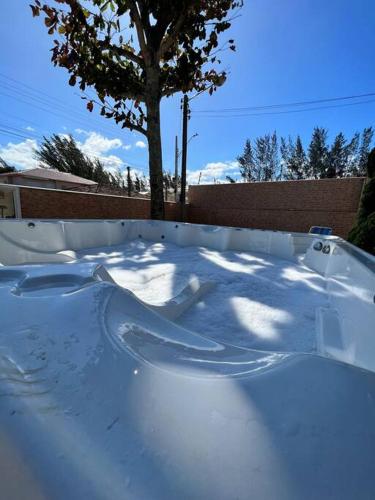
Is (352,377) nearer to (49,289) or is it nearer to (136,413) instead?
(136,413)

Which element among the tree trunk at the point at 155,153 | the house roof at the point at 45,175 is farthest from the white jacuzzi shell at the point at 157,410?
the house roof at the point at 45,175

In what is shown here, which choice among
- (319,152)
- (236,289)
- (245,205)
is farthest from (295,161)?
(236,289)

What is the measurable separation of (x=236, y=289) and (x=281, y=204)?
21.0ft

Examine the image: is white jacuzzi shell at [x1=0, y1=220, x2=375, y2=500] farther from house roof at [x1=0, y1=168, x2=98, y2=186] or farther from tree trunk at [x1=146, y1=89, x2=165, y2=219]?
house roof at [x1=0, y1=168, x2=98, y2=186]

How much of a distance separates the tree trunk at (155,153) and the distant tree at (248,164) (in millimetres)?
11896

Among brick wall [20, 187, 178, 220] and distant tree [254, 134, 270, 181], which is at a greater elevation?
distant tree [254, 134, 270, 181]

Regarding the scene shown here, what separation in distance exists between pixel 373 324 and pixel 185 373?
710mm

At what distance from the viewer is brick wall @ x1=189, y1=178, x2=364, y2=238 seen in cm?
637

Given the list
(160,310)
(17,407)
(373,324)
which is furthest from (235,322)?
(17,407)

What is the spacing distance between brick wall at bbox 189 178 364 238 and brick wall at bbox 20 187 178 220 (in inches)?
133

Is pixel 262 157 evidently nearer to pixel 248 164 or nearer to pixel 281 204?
pixel 248 164

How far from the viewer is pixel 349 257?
4.63ft

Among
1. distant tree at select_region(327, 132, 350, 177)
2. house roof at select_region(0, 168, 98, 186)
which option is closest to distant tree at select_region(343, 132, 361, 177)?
distant tree at select_region(327, 132, 350, 177)

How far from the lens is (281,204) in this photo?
7273mm
